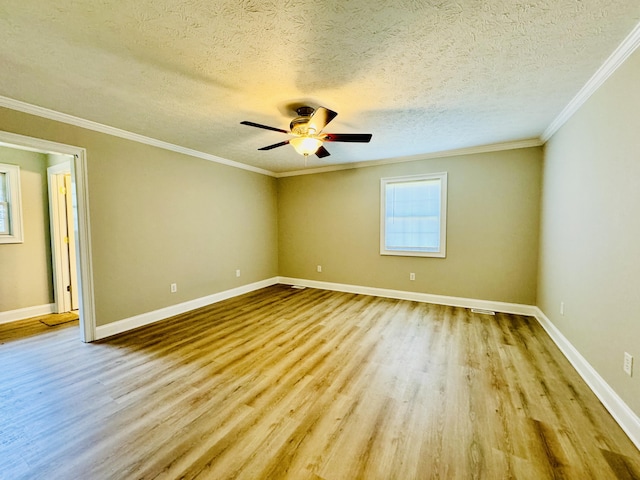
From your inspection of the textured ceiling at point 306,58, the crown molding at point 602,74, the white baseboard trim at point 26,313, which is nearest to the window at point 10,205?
the white baseboard trim at point 26,313

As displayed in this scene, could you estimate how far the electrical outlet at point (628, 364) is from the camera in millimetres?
1688

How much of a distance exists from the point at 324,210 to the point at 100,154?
3.54m

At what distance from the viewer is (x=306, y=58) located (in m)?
1.86

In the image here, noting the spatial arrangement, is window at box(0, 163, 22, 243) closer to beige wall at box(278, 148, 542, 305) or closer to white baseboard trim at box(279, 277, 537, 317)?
beige wall at box(278, 148, 542, 305)

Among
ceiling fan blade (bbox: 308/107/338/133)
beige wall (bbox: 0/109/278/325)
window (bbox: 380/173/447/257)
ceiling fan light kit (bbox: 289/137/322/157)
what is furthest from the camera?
window (bbox: 380/173/447/257)

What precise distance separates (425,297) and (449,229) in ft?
3.95

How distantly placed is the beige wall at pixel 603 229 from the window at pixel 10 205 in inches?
257

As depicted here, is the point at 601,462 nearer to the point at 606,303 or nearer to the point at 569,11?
→ the point at 606,303

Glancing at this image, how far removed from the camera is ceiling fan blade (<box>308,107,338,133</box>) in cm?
224

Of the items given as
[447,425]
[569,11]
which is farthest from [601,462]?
[569,11]

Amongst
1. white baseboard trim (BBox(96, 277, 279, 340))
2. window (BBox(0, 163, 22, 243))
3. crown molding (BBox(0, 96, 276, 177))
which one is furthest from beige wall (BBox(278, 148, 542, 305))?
window (BBox(0, 163, 22, 243))

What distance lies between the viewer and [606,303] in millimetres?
1979

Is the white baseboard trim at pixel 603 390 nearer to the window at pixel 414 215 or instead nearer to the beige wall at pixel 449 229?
the beige wall at pixel 449 229

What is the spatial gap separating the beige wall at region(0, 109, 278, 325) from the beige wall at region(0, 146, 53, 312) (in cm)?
174
